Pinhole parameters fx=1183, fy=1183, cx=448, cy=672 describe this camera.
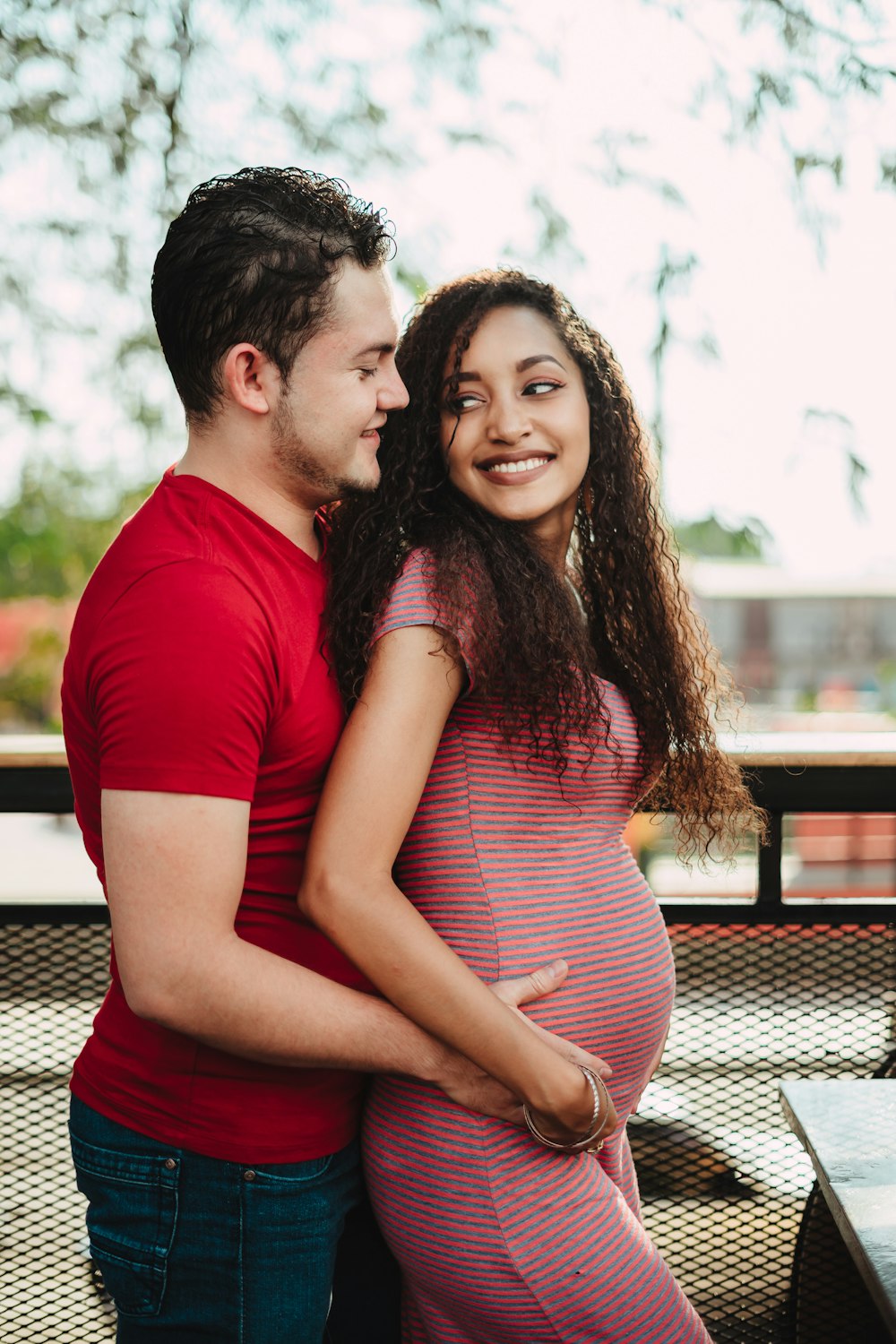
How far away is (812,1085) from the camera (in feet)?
4.95

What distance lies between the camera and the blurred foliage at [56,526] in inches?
233

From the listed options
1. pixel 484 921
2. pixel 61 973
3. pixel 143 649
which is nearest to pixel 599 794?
pixel 484 921

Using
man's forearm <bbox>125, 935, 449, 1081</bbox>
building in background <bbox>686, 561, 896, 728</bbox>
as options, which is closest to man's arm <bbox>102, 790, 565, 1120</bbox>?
man's forearm <bbox>125, 935, 449, 1081</bbox>

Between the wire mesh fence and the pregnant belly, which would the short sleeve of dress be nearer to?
the pregnant belly

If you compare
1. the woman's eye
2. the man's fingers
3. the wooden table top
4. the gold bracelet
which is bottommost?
the wooden table top

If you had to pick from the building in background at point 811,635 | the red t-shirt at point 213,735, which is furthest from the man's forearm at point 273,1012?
the building in background at point 811,635

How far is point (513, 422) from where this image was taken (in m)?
1.53

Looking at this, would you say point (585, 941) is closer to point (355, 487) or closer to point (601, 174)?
point (355, 487)

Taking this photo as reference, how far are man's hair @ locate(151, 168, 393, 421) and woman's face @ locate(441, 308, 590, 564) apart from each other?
0.31 metres

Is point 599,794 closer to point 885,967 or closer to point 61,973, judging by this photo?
point 885,967

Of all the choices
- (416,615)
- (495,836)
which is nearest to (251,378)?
Result: (416,615)

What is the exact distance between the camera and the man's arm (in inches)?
43.6

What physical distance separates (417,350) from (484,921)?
30.4 inches

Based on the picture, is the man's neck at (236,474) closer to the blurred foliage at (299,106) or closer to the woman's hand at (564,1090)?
the woman's hand at (564,1090)
